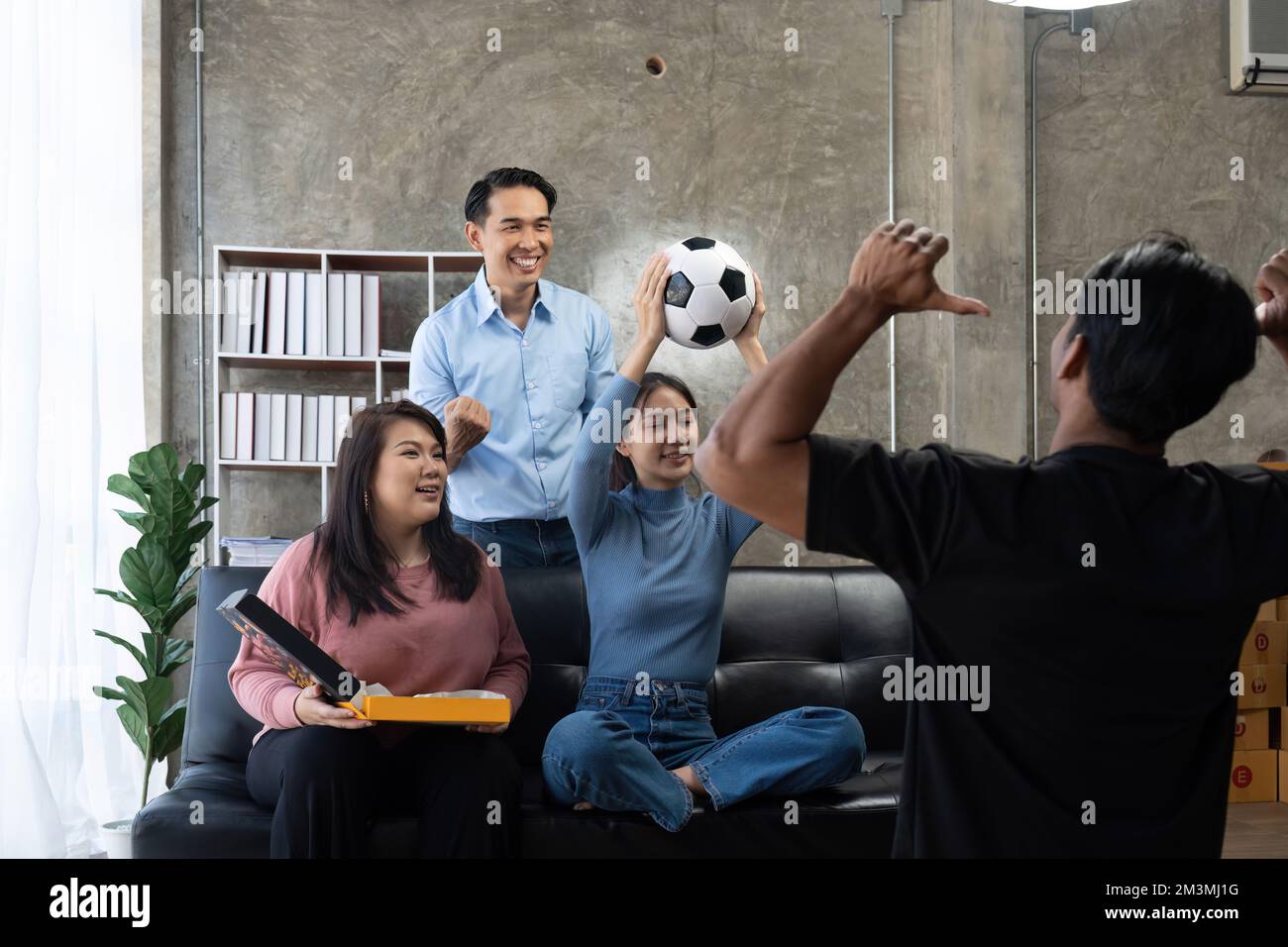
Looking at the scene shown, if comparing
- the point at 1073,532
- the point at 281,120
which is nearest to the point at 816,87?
the point at 281,120

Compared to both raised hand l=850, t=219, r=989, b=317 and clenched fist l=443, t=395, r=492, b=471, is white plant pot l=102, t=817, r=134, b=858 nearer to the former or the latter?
clenched fist l=443, t=395, r=492, b=471

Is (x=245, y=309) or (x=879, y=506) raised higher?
(x=245, y=309)

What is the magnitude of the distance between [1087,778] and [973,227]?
378cm

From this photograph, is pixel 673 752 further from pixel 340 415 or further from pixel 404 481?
pixel 340 415

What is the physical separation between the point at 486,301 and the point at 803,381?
7.23ft

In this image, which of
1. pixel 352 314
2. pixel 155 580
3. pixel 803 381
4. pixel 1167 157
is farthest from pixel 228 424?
pixel 1167 157

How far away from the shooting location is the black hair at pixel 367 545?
2.15 metres

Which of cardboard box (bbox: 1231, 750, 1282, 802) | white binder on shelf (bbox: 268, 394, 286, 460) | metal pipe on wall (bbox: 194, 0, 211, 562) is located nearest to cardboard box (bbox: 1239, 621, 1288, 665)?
cardboard box (bbox: 1231, 750, 1282, 802)

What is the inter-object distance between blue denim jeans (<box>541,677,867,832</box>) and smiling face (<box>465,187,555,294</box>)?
119 cm

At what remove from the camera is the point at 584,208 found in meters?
4.50

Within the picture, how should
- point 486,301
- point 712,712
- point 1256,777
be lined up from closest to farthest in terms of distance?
point 712,712, point 486,301, point 1256,777

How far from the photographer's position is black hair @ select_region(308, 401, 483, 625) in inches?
84.8

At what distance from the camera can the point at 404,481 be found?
2225 millimetres
